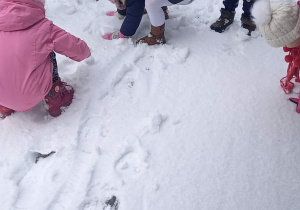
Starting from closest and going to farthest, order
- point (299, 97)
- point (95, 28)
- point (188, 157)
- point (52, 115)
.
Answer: point (188, 157), point (299, 97), point (52, 115), point (95, 28)

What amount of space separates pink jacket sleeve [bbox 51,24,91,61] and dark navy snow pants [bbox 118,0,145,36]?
430 millimetres

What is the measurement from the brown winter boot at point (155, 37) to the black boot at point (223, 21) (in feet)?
1.33

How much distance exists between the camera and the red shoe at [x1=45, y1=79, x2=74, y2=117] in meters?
1.90

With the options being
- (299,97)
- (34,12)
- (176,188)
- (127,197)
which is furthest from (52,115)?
(299,97)

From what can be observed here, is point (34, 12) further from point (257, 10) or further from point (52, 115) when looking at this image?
point (257, 10)

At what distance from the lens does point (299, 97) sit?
1776mm

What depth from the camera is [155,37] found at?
231 cm

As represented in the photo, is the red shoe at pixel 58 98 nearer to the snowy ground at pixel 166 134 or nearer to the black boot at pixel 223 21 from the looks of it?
the snowy ground at pixel 166 134

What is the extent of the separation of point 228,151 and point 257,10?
681 millimetres

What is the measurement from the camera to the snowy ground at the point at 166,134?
154 centimetres

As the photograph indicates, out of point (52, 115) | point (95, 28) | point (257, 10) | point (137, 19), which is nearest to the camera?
point (257, 10)

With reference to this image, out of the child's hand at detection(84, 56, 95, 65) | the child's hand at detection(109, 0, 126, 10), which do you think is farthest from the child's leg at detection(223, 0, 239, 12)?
the child's hand at detection(84, 56, 95, 65)

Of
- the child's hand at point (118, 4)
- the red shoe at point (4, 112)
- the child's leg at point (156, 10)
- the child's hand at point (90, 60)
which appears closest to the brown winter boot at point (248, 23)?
the child's leg at point (156, 10)

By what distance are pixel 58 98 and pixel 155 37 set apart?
0.81m
